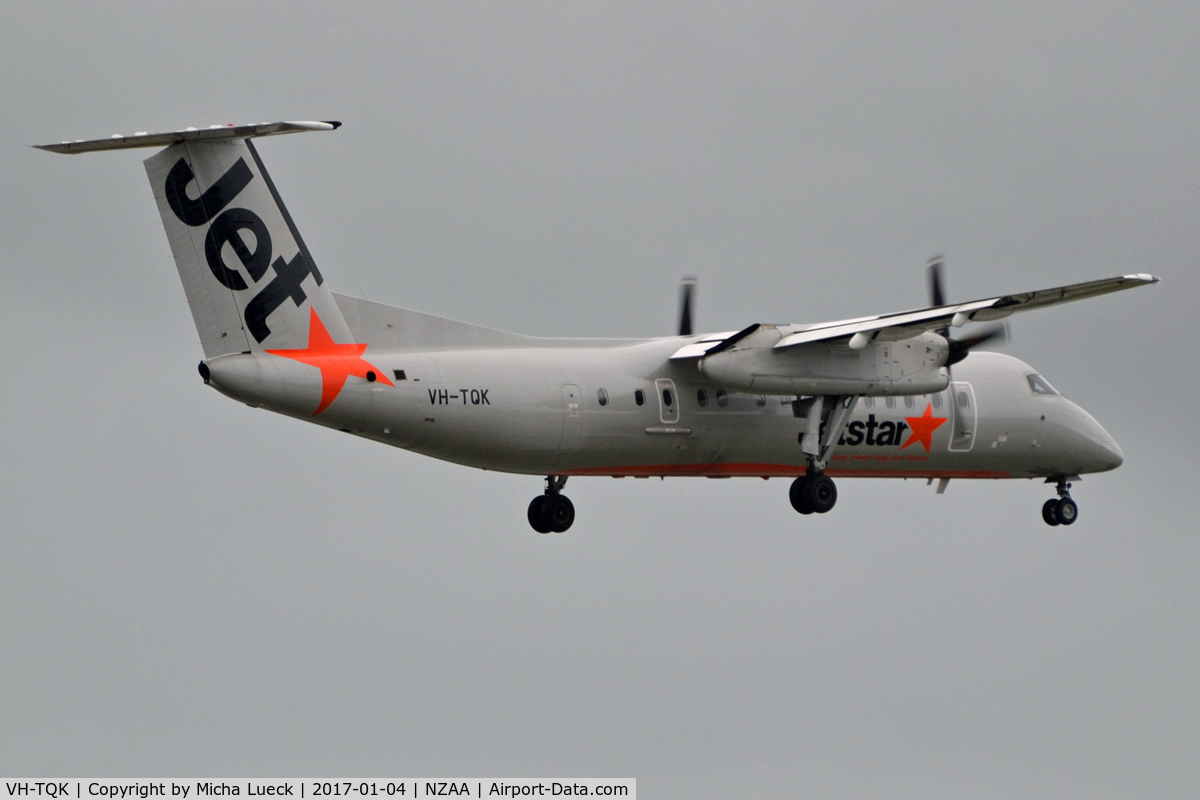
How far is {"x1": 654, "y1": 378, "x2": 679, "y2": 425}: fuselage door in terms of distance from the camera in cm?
2778

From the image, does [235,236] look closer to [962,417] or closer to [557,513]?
[557,513]

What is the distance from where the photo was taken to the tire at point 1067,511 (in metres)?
34.0

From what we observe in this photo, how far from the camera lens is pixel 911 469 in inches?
1271

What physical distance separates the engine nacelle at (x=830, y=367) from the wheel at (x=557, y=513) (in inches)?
158

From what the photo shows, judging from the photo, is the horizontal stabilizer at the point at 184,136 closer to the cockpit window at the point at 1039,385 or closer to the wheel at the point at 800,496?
the wheel at the point at 800,496

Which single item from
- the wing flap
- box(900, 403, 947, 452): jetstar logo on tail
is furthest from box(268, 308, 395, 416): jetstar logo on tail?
box(900, 403, 947, 452): jetstar logo on tail

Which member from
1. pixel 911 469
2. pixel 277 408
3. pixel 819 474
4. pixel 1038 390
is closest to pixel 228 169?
pixel 277 408

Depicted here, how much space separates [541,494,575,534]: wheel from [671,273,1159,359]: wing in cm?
392

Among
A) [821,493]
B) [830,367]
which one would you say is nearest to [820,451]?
[821,493]

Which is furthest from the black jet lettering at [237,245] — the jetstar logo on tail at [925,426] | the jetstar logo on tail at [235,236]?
the jetstar logo on tail at [925,426]

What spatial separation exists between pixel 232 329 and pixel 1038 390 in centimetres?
1782

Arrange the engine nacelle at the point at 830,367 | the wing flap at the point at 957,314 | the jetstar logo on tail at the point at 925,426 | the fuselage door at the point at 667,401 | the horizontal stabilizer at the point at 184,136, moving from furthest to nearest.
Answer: the jetstar logo on tail at the point at 925,426
the fuselage door at the point at 667,401
the engine nacelle at the point at 830,367
the wing flap at the point at 957,314
the horizontal stabilizer at the point at 184,136

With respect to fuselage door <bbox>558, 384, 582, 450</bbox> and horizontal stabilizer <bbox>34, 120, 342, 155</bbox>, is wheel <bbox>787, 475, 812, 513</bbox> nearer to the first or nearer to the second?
fuselage door <bbox>558, 384, 582, 450</bbox>

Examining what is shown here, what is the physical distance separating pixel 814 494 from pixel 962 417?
4.68m
